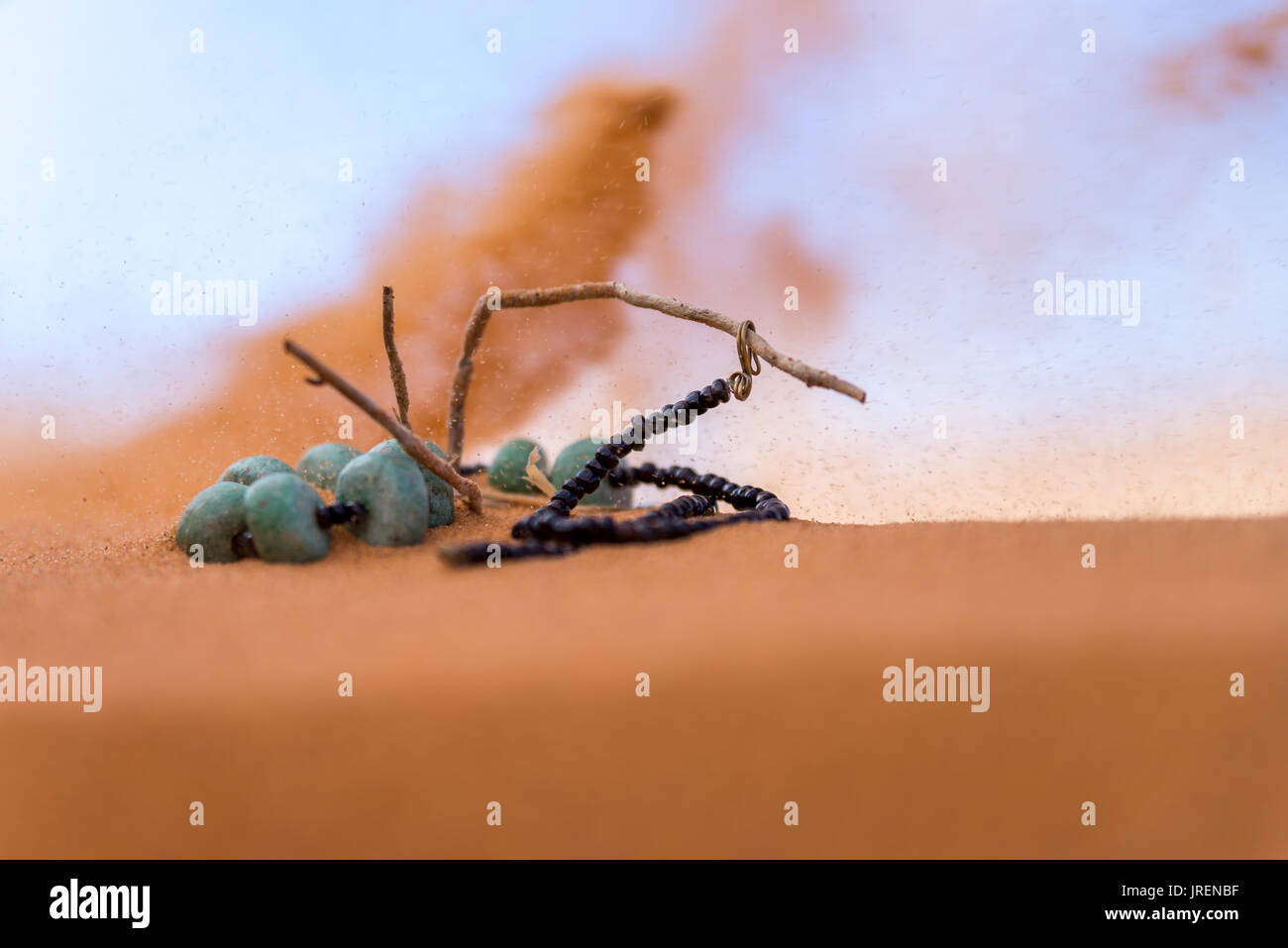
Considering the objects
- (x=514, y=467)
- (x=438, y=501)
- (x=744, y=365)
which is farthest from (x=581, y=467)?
(x=744, y=365)

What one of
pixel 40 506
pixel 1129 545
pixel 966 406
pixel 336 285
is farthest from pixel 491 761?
pixel 40 506

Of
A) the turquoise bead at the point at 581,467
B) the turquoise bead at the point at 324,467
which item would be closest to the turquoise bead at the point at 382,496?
the turquoise bead at the point at 324,467

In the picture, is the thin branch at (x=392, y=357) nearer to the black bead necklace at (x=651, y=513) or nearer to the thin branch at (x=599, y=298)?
the thin branch at (x=599, y=298)

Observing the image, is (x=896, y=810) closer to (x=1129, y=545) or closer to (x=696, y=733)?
(x=696, y=733)

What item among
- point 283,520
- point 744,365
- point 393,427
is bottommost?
point 283,520

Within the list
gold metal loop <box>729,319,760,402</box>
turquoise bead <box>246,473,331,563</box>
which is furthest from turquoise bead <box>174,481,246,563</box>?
gold metal loop <box>729,319,760,402</box>

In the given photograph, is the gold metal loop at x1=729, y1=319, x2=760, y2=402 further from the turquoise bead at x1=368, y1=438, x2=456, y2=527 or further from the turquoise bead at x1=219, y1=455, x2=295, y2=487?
the turquoise bead at x1=219, y1=455, x2=295, y2=487

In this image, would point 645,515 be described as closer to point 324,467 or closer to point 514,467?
point 514,467
